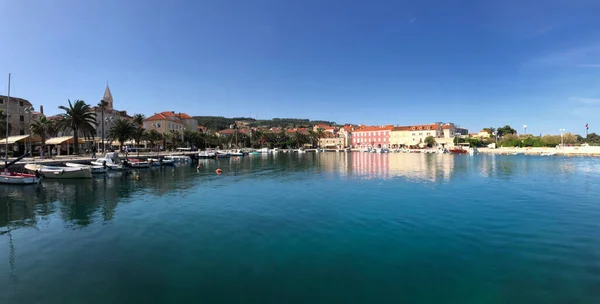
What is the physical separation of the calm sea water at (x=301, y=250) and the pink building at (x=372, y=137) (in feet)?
442

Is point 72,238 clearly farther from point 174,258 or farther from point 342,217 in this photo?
point 342,217

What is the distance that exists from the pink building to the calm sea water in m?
135

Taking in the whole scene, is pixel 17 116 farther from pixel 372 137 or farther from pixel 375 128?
pixel 375 128

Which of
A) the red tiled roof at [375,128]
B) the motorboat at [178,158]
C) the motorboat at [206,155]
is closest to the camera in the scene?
the motorboat at [178,158]

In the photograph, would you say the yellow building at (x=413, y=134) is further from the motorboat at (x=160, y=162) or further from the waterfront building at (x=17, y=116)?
the waterfront building at (x=17, y=116)

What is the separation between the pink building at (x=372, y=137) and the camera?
155 metres

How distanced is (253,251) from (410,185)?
21.2 m

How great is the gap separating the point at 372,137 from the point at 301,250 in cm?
15191

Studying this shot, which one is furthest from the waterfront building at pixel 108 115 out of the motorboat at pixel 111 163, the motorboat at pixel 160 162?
the motorboat at pixel 111 163

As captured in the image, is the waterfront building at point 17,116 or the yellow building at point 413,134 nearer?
the waterfront building at point 17,116

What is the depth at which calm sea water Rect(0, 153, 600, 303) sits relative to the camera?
27.5 ft

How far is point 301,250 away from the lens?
11.6m

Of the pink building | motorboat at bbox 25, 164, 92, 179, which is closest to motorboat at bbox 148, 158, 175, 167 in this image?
motorboat at bbox 25, 164, 92, 179

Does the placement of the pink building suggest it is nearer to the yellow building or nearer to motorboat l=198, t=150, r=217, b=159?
the yellow building
